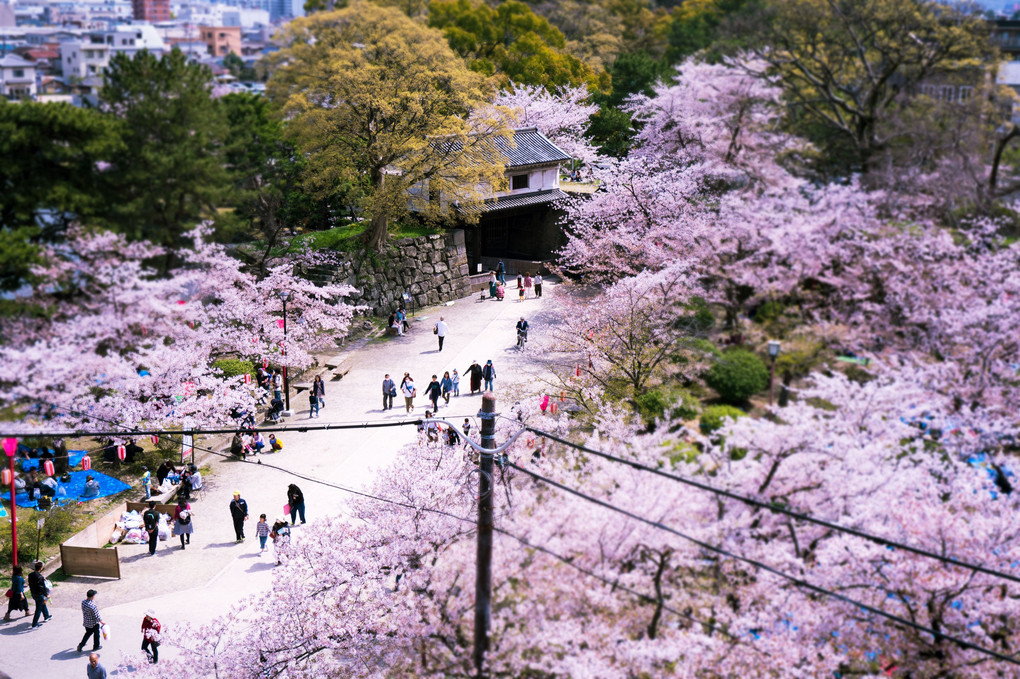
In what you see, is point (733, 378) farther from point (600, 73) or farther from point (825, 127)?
point (600, 73)

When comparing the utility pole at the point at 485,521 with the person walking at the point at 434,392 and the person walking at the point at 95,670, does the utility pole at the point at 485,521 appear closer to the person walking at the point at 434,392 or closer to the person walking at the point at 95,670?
the person walking at the point at 95,670

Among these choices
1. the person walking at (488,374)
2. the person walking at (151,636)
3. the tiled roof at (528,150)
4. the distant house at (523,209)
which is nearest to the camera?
the person walking at (151,636)

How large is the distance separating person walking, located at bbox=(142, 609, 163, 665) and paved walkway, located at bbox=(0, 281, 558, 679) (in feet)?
1.52

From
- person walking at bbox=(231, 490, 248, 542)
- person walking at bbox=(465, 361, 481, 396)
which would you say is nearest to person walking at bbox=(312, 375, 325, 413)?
person walking at bbox=(465, 361, 481, 396)

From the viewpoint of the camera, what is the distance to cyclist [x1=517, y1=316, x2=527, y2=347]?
26.0 m

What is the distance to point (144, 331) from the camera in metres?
16.0

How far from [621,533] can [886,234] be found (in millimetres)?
16082

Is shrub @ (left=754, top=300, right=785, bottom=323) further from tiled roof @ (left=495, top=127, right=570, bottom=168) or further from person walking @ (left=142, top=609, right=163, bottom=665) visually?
person walking @ (left=142, top=609, right=163, bottom=665)

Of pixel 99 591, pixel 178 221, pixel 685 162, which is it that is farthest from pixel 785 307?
pixel 99 591

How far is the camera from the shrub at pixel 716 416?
16.8 meters

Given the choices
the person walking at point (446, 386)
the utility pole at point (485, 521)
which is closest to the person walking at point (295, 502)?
the person walking at point (446, 386)

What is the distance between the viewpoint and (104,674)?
12.5 meters

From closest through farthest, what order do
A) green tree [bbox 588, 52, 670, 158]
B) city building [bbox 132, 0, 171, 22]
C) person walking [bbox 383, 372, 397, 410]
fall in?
person walking [bbox 383, 372, 397, 410]
green tree [bbox 588, 52, 670, 158]
city building [bbox 132, 0, 171, 22]

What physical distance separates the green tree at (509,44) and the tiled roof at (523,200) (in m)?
12.2
